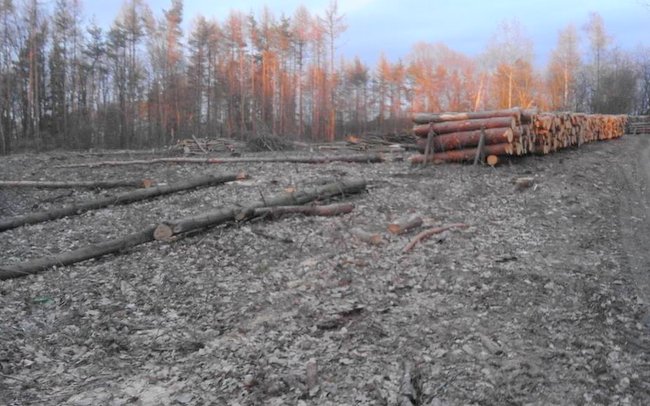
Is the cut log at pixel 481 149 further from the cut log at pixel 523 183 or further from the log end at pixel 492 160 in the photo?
the cut log at pixel 523 183

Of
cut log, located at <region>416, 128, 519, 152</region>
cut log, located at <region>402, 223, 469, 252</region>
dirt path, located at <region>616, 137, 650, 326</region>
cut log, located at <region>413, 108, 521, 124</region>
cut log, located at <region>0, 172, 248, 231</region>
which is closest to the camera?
dirt path, located at <region>616, 137, 650, 326</region>

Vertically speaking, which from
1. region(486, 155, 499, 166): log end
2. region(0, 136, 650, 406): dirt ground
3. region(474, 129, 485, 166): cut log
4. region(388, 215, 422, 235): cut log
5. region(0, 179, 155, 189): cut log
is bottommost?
region(0, 136, 650, 406): dirt ground

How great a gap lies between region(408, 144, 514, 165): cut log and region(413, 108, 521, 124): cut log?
30.4 inches

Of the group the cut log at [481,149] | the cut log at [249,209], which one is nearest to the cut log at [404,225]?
the cut log at [249,209]

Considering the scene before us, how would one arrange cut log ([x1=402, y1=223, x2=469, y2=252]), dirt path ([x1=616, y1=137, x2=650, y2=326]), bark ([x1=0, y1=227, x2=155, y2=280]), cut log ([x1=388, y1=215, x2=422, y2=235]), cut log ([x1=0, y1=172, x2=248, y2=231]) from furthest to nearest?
1. cut log ([x1=0, y1=172, x2=248, y2=231])
2. cut log ([x1=388, y1=215, x2=422, y2=235])
3. cut log ([x1=402, y1=223, x2=469, y2=252])
4. bark ([x1=0, y1=227, x2=155, y2=280])
5. dirt path ([x1=616, y1=137, x2=650, y2=326])

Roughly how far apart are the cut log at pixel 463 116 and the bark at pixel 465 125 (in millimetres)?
137

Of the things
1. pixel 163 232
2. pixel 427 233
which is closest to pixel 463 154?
pixel 427 233

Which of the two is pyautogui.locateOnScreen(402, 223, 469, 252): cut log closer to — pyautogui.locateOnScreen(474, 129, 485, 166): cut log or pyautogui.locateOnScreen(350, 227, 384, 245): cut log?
pyautogui.locateOnScreen(350, 227, 384, 245): cut log

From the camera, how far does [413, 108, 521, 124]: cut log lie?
1201 cm

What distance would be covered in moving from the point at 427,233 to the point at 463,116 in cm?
662

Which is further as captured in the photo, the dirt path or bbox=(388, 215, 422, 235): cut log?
bbox=(388, 215, 422, 235): cut log

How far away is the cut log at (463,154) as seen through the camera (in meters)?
11.9

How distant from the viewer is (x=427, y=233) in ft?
22.7

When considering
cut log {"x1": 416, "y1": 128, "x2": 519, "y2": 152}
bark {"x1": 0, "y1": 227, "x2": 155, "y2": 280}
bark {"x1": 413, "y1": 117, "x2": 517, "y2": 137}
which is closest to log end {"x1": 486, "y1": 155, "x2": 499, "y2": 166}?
cut log {"x1": 416, "y1": 128, "x2": 519, "y2": 152}
